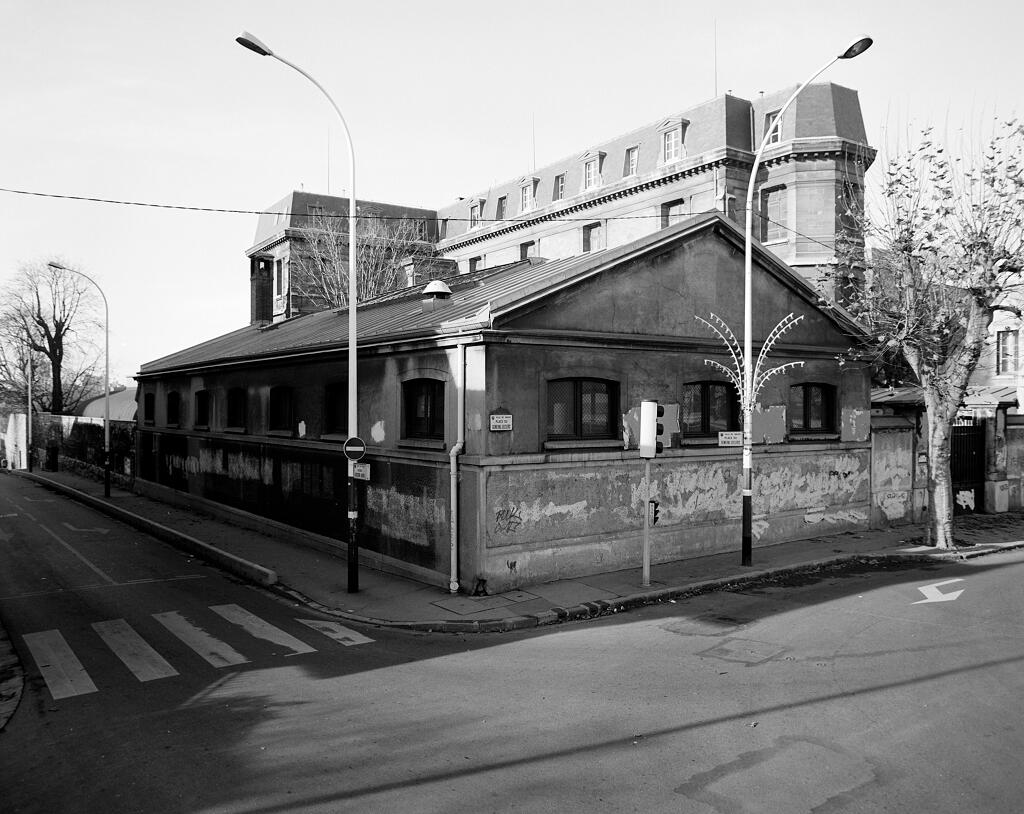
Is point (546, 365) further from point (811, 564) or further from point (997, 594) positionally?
point (997, 594)

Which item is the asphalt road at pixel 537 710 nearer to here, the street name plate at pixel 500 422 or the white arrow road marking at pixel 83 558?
the white arrow road marking at pixel 83 558

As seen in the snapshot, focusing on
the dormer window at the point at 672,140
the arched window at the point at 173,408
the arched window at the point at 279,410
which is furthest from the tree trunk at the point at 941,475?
the dormer window at the point at 672,140

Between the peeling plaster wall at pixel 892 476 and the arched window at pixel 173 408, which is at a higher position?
the arched window at pixel 173 408

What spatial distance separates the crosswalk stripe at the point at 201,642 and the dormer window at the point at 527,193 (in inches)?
1867

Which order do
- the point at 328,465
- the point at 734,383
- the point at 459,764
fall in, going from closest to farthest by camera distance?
the point at 459,764 → the point at 734,383 → the point at 328,465

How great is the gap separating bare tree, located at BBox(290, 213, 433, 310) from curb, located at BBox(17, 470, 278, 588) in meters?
15.0

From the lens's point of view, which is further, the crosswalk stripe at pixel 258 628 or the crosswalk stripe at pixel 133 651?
the crosswalk stripe at pixel 258 628

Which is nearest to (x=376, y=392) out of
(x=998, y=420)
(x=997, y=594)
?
(x=997, y=594)

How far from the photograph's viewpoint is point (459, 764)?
6.67 metres

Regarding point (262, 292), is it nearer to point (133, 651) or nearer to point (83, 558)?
point (83, 558)

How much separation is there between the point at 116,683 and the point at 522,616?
5697mm

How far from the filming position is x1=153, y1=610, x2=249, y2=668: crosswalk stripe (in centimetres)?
1007

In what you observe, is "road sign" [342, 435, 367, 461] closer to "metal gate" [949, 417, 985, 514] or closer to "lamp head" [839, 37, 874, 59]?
"lamp head" [839, 37, 874, 59]

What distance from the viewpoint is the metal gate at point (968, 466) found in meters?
23.3
